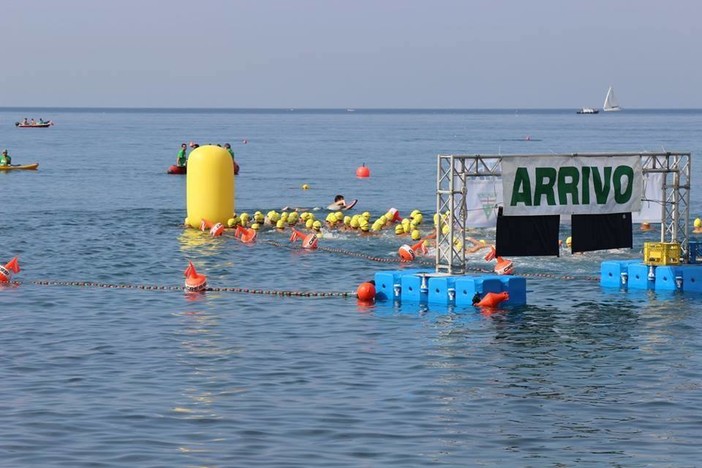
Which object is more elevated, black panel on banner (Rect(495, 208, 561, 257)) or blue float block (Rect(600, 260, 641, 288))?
black panel on banner (Rect(495, 208, 561, 257))

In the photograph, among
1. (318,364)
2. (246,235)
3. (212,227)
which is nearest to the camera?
(318,364)

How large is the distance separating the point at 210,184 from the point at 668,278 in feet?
63.3

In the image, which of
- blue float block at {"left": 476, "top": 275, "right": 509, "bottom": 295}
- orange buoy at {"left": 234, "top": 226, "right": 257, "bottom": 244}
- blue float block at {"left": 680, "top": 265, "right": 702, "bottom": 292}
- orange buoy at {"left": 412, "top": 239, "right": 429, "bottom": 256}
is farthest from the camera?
orange buoy at {"left": 234, "top": 226, "right": 257, "bottom": 244}

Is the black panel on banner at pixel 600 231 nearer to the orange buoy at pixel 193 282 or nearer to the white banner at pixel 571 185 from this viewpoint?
the white banner at pixel 571 185

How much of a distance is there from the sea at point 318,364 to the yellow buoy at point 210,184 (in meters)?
1.02

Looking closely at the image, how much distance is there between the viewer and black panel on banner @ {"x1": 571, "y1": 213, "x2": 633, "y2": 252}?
3241cm

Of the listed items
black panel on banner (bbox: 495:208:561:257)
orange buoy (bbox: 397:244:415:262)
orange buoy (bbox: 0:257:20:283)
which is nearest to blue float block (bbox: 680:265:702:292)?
black panel on banner (bbox: 495:208:561:257)

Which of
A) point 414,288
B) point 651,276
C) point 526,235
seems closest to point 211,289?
point 414,288

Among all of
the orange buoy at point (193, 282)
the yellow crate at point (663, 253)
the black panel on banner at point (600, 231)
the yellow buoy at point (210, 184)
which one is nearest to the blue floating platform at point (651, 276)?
the yellow crate at point (663, 253)

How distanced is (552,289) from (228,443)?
1749 cm

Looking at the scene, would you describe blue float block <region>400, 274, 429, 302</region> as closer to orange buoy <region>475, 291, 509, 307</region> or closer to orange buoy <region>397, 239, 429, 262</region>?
orange buoy <region>475, 291, 509, 307</region>

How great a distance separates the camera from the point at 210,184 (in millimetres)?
46219

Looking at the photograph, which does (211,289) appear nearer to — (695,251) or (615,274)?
(615,274)

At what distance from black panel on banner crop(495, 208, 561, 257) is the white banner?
44cm
